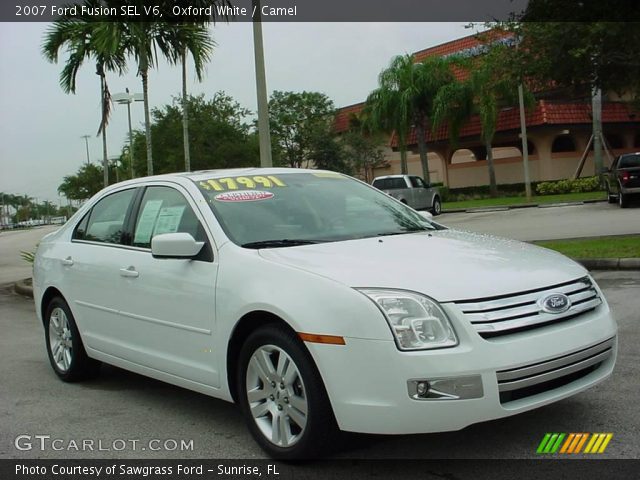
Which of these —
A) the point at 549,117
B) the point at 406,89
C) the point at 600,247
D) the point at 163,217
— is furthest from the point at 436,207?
the point at 163,217

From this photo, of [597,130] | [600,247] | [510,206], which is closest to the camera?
[600,247]

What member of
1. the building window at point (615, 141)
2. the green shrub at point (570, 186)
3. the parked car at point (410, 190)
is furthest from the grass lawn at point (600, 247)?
the building window at point (615, 141)

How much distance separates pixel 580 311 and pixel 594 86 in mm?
12473

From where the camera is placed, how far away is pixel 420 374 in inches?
130

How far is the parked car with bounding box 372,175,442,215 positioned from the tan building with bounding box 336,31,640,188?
1017 cm

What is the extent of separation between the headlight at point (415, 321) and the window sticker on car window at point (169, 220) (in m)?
1.88

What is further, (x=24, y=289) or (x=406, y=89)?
(x=406, y=89)

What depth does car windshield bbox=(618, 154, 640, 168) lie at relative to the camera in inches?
912

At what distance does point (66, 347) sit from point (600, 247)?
879cm

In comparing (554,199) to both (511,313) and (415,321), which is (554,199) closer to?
(511,313)

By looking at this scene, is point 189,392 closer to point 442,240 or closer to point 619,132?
point 442,240

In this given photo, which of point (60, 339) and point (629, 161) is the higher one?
point (629, 161)

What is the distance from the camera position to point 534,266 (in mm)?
3895

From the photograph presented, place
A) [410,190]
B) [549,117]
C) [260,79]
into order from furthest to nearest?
[549,117] → [410,190] → [260,79]
